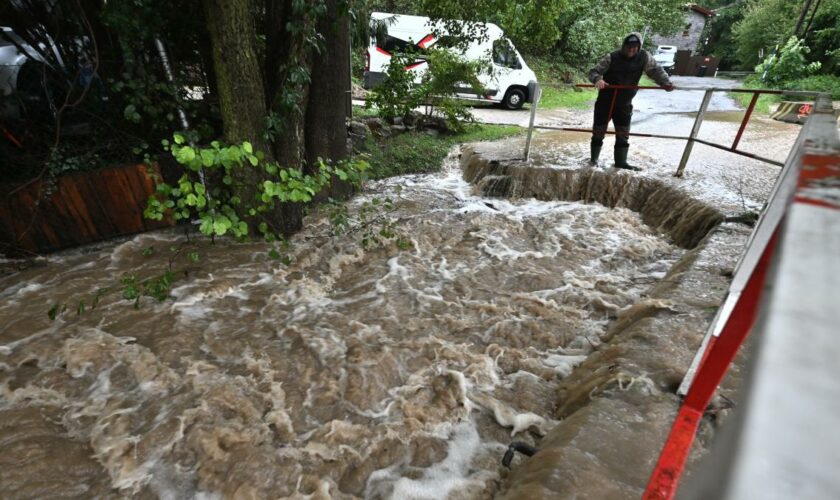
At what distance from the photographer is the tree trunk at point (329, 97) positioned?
530cm

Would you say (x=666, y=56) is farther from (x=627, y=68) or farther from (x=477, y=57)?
(x=627, y=68)

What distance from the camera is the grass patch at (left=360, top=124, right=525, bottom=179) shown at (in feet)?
25.3

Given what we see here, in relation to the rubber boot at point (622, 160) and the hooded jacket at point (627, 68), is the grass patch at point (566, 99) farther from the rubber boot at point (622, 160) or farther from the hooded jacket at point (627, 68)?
the hooded jacket at point (627, 68)

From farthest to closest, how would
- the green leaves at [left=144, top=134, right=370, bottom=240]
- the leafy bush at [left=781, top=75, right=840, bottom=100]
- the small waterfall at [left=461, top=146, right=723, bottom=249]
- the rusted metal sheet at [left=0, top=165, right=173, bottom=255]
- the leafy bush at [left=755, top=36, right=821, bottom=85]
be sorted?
the leafy bush at [left=755, top=36, right=821, bottom=85], the leafy bush at [left=781, top=75, right=840, bottom=100], the small waterfall at [left=461, top=146, right=723, bottom=249], the rusted metal sheet at [left=0, top=165, right=173, bottom=255], the green leaves at [left=144, top=134, right=370, bottom=240]

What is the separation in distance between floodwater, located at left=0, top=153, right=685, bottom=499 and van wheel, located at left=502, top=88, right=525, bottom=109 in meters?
9.05

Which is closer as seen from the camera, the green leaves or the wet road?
the green leaves

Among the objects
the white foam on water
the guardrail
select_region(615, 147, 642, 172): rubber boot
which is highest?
the guardrail

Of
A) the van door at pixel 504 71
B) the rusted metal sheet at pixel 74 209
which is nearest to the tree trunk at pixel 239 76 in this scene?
the rusted metal sheet at pixel 74 209

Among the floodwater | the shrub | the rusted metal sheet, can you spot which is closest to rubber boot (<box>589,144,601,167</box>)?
the floodwater

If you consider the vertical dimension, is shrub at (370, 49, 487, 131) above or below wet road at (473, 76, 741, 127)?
above

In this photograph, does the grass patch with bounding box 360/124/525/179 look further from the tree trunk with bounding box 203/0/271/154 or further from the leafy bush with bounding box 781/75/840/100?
the leafy bush with bounding box 781/75/840/100

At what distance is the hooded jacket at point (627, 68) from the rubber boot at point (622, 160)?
3.15 feet

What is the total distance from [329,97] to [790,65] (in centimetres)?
1902

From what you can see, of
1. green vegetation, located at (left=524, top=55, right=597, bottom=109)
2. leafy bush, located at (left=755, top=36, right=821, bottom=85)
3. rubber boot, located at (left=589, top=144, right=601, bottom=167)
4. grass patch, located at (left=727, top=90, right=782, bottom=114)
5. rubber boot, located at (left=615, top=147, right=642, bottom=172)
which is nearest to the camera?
rubber boot, located at (left=615, top=147, right=642, bottom=172)
